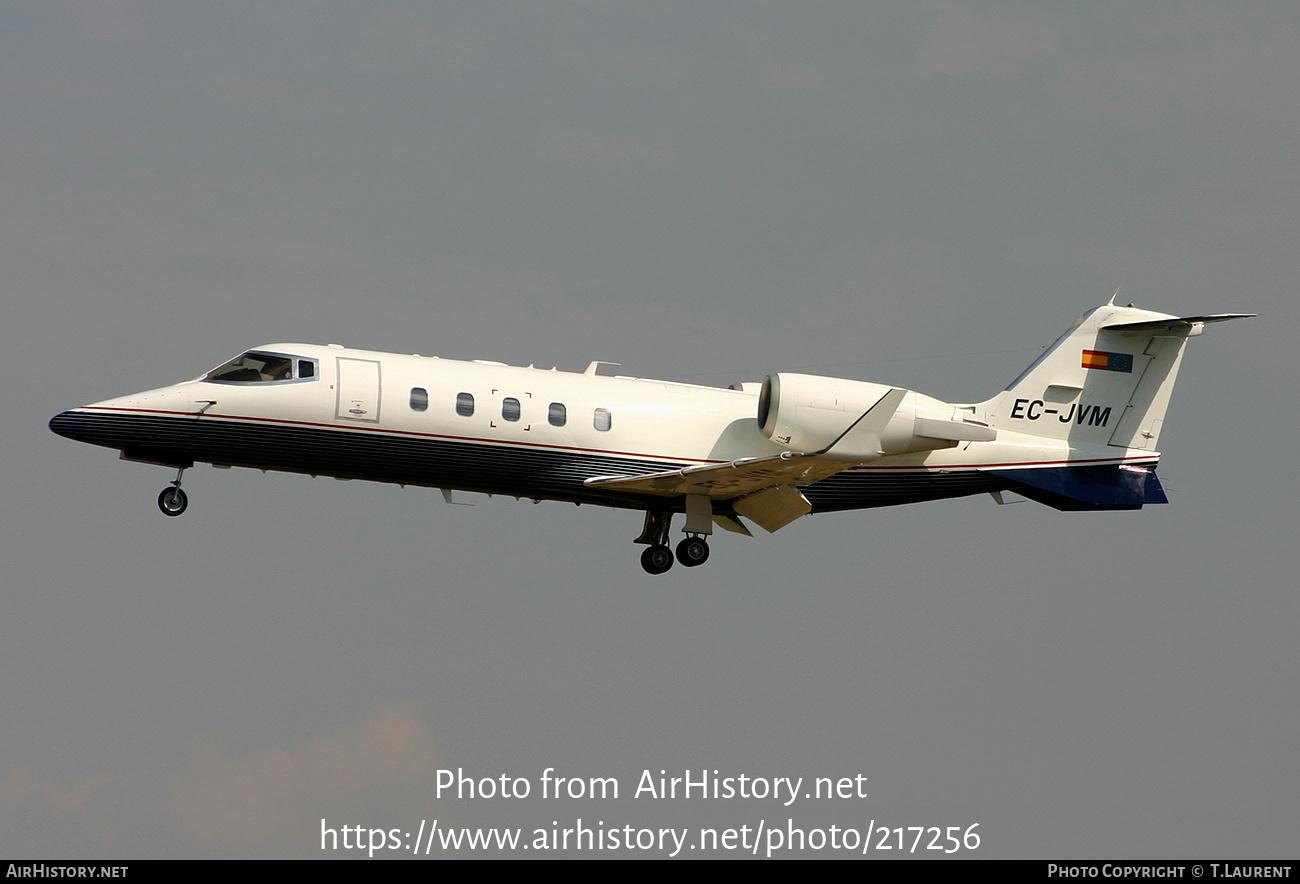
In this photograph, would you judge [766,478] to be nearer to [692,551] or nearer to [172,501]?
[692,551]

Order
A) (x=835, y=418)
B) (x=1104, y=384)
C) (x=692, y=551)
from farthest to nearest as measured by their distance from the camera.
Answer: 1. (x=1104, y=384)
2. (x=692, y=551)
3. (x=835, y=418)

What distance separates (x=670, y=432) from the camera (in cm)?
2895

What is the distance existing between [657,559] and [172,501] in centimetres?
853

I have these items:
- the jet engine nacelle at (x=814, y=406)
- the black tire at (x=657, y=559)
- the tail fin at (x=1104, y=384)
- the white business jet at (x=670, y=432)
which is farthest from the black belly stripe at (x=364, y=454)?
the tail fin at (x=1104, y=384)

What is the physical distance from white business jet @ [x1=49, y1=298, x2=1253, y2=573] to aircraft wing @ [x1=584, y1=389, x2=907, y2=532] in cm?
4

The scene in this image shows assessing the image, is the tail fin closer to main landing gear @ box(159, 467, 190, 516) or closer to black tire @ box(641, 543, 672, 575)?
black tire @ box(641, 543, 672, 575)

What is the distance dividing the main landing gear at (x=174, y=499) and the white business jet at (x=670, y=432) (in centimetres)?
2

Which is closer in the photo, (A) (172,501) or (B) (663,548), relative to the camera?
(A) (172,501)

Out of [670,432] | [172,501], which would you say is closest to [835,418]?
[670,432]

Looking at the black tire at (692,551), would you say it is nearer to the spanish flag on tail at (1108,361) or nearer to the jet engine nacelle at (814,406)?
the jet engine nacelle at (814,406)

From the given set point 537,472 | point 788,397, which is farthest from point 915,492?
point 537,472

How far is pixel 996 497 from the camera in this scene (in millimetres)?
31172

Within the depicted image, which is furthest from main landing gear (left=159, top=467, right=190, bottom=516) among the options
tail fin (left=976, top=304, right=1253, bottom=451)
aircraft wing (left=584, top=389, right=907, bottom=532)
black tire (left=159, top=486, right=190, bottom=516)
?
tail fin (left=976, top=304, right=1253, bottom=451)

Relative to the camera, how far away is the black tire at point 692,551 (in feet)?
98.2
